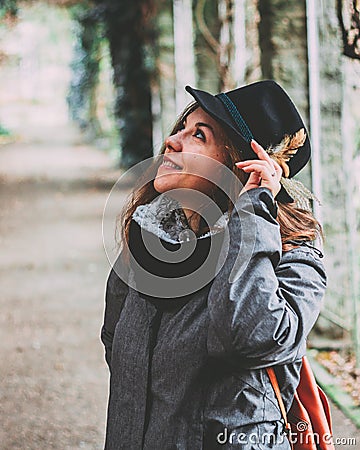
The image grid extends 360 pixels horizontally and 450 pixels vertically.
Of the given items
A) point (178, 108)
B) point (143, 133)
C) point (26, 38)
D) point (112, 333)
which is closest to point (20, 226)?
point (178, 108)

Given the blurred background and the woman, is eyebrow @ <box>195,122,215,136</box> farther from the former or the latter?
the blurred background

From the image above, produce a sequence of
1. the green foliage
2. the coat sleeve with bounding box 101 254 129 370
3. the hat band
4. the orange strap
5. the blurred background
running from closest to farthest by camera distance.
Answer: the orange strap < the hat band < the coat sleeve with bounding box 101 254 129 370 < the blurred background < the green foliage

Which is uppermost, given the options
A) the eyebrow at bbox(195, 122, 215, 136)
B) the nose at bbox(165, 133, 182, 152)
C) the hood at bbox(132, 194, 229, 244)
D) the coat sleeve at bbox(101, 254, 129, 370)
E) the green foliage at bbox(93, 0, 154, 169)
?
the green foliage at bbox(93, 0, 154, 169)

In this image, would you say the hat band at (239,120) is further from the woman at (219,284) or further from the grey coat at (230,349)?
the grey coat at (230,349)

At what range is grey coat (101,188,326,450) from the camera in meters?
1.67

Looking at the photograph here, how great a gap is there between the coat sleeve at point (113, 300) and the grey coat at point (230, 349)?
18cm

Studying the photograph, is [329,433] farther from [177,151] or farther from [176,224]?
[177,151]

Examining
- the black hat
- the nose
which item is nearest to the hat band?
the black hat

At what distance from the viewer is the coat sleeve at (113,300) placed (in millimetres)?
2057

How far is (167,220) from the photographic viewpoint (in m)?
1.88

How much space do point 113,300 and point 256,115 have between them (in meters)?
0.61

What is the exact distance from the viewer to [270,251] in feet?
5.60

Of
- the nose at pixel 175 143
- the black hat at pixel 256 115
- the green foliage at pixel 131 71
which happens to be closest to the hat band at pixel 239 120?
the black hat at pixel 256 115

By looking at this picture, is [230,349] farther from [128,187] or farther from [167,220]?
[128,187]
